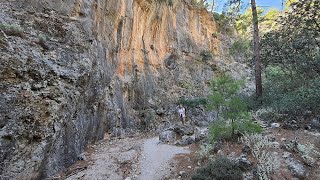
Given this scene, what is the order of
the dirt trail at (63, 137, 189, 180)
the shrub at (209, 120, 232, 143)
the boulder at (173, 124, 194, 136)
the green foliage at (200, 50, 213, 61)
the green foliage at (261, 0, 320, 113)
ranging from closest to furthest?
the dirt trail at (63, 137, 189, 180) < the shrub at (209, 120, 232, 143) < the green foliage at (261, 0, 320, 113) < the boulder at (173, 124, 194, 136) < the green foliage at (200, 50, 213, 61)

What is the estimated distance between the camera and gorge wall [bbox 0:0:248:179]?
5.57 m

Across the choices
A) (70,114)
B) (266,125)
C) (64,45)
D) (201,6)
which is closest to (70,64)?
(64,45)

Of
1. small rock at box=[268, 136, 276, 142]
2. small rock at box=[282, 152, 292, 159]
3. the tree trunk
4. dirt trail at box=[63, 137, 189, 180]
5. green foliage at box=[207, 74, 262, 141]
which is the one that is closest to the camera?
small rock at box=[282, 152, 292, 159]

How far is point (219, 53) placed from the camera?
30.5m

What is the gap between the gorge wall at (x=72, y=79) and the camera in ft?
18.3

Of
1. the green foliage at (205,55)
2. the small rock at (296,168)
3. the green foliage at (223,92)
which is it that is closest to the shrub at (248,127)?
the green foliage at (223,92)

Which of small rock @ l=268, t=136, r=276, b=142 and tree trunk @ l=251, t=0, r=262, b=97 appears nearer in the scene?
small rock @ l=268, t=136, r=276, b=142

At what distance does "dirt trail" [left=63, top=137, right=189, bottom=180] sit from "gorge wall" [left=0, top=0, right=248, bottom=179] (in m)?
0.48

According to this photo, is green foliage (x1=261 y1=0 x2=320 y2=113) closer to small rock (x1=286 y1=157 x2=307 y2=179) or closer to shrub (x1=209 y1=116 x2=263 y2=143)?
shrub (x1=209 y1=116 x2=263 y2=143)

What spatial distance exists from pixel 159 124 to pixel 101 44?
21.3ft

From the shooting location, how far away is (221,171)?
211 inches

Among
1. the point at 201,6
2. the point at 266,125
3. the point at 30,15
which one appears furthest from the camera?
the point at 201,6

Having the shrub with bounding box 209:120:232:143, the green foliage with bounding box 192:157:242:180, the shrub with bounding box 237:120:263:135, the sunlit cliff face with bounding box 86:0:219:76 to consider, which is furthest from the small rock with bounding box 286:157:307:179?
the sunlit cliff face with bounding box 86:0:219:76

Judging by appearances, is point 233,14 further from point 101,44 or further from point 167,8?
point 167,8
